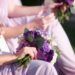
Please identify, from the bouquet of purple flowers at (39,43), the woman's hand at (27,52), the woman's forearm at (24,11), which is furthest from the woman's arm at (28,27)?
the woman's forearm at (24,11)

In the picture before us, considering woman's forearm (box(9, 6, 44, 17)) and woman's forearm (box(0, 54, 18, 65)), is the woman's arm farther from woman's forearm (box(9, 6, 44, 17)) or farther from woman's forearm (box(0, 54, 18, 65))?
woman's forearm (box(9, 6, 44, 17))

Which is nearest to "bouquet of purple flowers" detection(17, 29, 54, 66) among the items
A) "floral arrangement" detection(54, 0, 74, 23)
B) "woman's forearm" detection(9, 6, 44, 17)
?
"floral arrangement" detection(54, 0, 74, 23)

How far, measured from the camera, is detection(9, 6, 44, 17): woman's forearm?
110 inches

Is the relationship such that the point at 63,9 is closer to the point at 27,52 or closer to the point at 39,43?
the point at 39,43

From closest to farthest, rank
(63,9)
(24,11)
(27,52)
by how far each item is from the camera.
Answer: (27,52) < (63,9) < (24,11)

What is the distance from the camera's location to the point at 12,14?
281 centimetres

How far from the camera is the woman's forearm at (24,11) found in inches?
110

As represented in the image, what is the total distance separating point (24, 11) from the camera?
2.84m

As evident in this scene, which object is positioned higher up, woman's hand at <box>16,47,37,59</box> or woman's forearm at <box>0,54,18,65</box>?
woman's hand at <box>16,47,37,59</box>

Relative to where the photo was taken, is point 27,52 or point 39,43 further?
point 39,43

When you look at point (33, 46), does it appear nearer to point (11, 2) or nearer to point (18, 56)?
point (18, 56)

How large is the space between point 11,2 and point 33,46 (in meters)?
0.70

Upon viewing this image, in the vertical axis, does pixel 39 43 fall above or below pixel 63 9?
below

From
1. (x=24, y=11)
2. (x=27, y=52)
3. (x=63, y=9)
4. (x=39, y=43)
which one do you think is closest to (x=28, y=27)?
(x=39, y=43)
